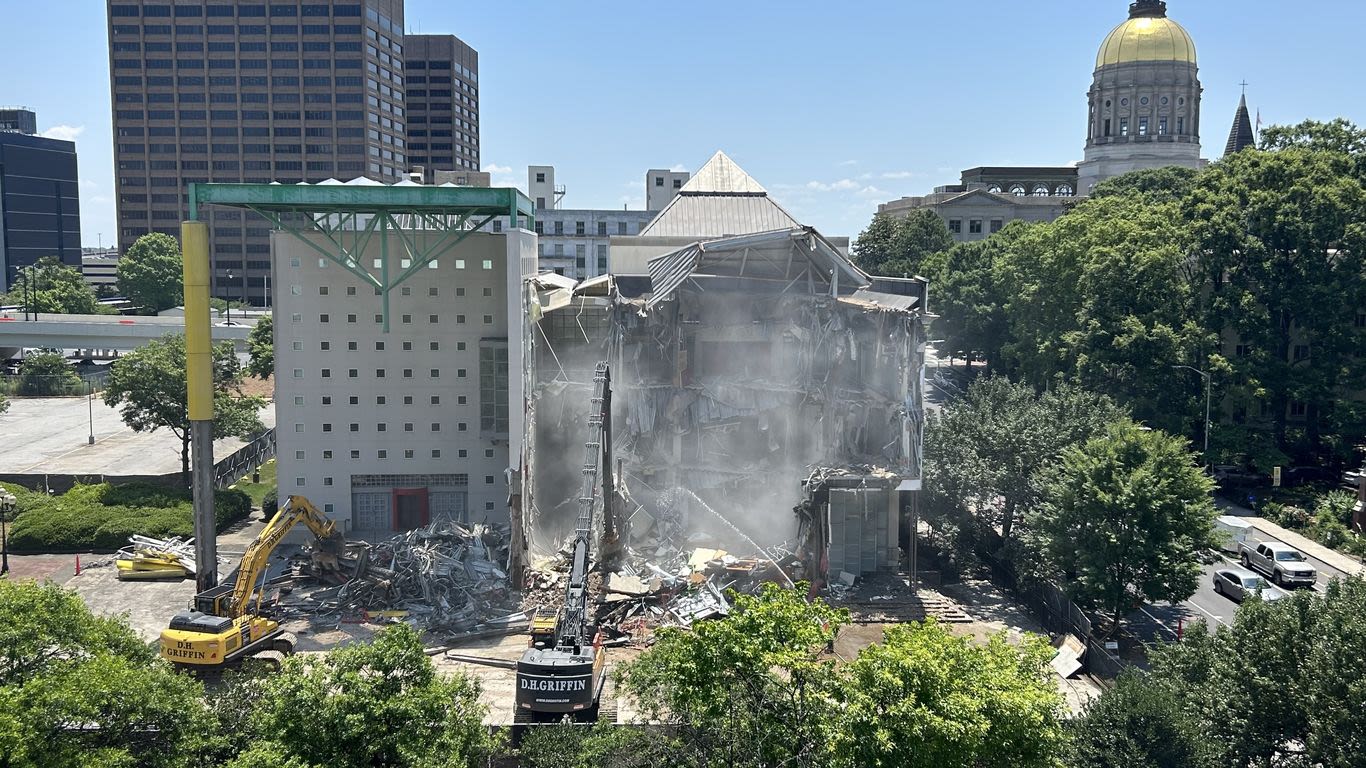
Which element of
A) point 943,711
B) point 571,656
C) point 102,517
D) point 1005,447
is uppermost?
point 1005,447

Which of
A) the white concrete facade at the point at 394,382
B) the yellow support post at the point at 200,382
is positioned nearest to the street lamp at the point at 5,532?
the yellow support post at the point at 200,382

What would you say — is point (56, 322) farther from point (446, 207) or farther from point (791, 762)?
point (791, 762)

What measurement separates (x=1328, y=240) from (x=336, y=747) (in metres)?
56.6

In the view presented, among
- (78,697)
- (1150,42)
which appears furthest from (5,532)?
(1150,42)

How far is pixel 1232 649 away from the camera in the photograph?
24844 mm

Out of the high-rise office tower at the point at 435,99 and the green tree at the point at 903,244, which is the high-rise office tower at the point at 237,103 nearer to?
the high-rise office tower at the point at 435,99

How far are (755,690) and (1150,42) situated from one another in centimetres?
12299

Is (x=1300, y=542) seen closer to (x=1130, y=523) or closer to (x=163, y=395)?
(x=1130, y=523)

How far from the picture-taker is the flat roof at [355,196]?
131 ft

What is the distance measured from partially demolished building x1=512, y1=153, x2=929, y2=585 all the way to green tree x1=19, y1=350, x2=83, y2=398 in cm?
6915

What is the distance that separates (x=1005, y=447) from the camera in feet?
139

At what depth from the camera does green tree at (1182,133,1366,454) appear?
179 ft

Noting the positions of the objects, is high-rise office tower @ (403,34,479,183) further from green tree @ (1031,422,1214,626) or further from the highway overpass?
green tree @ (1031,422,1214,626)

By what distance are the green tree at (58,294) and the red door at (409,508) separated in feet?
274
